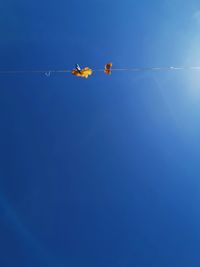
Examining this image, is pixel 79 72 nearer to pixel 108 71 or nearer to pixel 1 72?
pixel 108 71

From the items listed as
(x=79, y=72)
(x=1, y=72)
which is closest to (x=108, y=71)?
(x=79, y=72)

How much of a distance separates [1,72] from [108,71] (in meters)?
6.70

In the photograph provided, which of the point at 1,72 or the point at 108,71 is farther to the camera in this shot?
the point at 1,72

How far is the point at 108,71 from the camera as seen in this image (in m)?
9.98

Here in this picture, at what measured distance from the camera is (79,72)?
9.78m

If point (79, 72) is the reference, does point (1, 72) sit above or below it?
above

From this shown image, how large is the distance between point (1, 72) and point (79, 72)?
21.1 feet

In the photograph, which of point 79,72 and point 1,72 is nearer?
point 79,72

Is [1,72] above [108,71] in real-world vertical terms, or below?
above

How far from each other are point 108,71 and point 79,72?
0.80 m

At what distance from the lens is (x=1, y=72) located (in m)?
15.1
